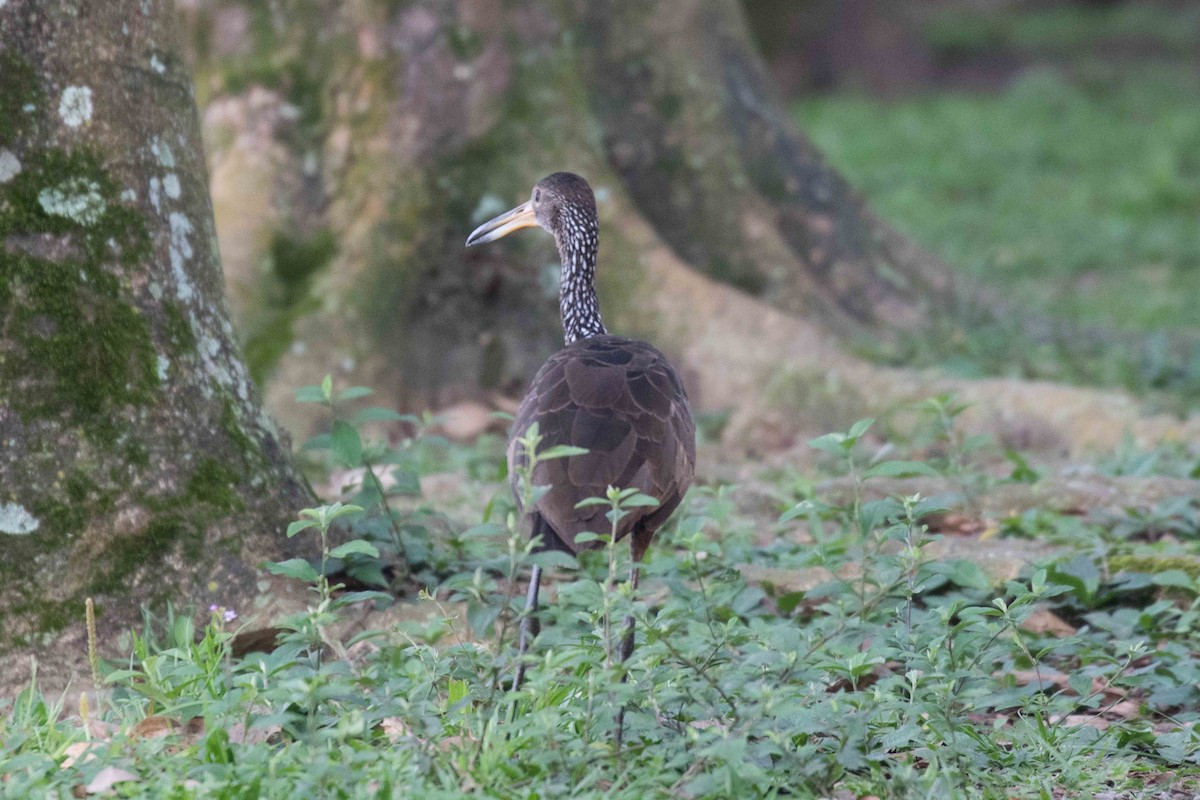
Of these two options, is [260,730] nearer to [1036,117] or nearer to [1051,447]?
[1051,447]

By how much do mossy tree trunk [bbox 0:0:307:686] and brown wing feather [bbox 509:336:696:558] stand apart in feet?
2.70

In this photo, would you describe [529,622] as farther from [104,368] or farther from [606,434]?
[104,368]

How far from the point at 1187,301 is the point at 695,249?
4.34 metres

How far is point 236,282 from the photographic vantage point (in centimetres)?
723

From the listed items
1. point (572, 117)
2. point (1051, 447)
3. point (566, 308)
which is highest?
point (572, 117)

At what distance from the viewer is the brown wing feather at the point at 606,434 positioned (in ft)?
12.6

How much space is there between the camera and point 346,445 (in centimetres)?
431

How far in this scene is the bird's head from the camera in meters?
5.40

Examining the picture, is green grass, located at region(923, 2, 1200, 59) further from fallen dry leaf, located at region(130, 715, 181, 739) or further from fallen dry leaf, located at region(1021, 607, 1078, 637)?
fallen dry leaf, located at region(130, 715, 181, 739)

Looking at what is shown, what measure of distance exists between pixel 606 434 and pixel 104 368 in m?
1.33

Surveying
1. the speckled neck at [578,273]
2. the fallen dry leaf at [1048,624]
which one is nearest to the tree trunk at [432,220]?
the speckled neck at [578,273]

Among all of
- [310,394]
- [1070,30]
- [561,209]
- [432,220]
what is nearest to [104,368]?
[310,394]

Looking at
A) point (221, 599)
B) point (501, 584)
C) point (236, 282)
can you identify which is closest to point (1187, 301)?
point (236, 282)

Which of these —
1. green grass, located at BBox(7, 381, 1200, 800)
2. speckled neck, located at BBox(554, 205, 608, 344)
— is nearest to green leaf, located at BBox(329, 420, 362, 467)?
green grass, located at BBox(7, 381, 1200, 800)
